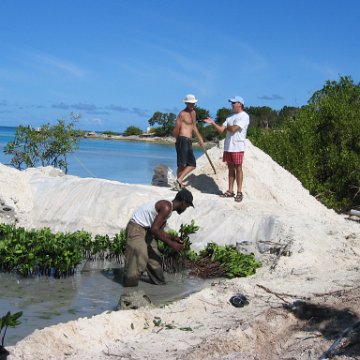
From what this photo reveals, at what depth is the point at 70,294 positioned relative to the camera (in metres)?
7.64

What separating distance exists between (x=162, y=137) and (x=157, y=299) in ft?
229

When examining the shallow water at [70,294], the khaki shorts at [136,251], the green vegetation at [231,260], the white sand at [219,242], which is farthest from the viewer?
the green vegetation at [231,260]

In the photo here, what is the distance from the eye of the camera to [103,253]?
9.52 m

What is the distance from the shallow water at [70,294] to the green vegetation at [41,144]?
949cm

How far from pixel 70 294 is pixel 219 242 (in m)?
3.17

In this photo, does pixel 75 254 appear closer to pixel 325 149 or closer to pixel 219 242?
pixel 219 242

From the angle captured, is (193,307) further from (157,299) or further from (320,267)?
(320,267)

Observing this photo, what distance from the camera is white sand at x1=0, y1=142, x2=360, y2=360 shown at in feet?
17.5

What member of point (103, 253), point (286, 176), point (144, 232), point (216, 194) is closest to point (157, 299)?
point (144, 232)

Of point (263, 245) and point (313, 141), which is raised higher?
point (313, 141)

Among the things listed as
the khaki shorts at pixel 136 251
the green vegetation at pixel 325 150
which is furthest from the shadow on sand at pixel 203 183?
the khaki shorts at pixel 136 251

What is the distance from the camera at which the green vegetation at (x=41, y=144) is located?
58.1 ft

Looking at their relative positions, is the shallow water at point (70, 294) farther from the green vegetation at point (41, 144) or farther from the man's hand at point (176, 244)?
the green vegetation at point (41, 144)

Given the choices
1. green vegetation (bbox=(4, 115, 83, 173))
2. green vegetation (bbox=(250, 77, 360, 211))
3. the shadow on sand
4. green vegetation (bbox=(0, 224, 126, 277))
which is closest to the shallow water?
green vegetation (bbox=(0, 224, 126, 277))
